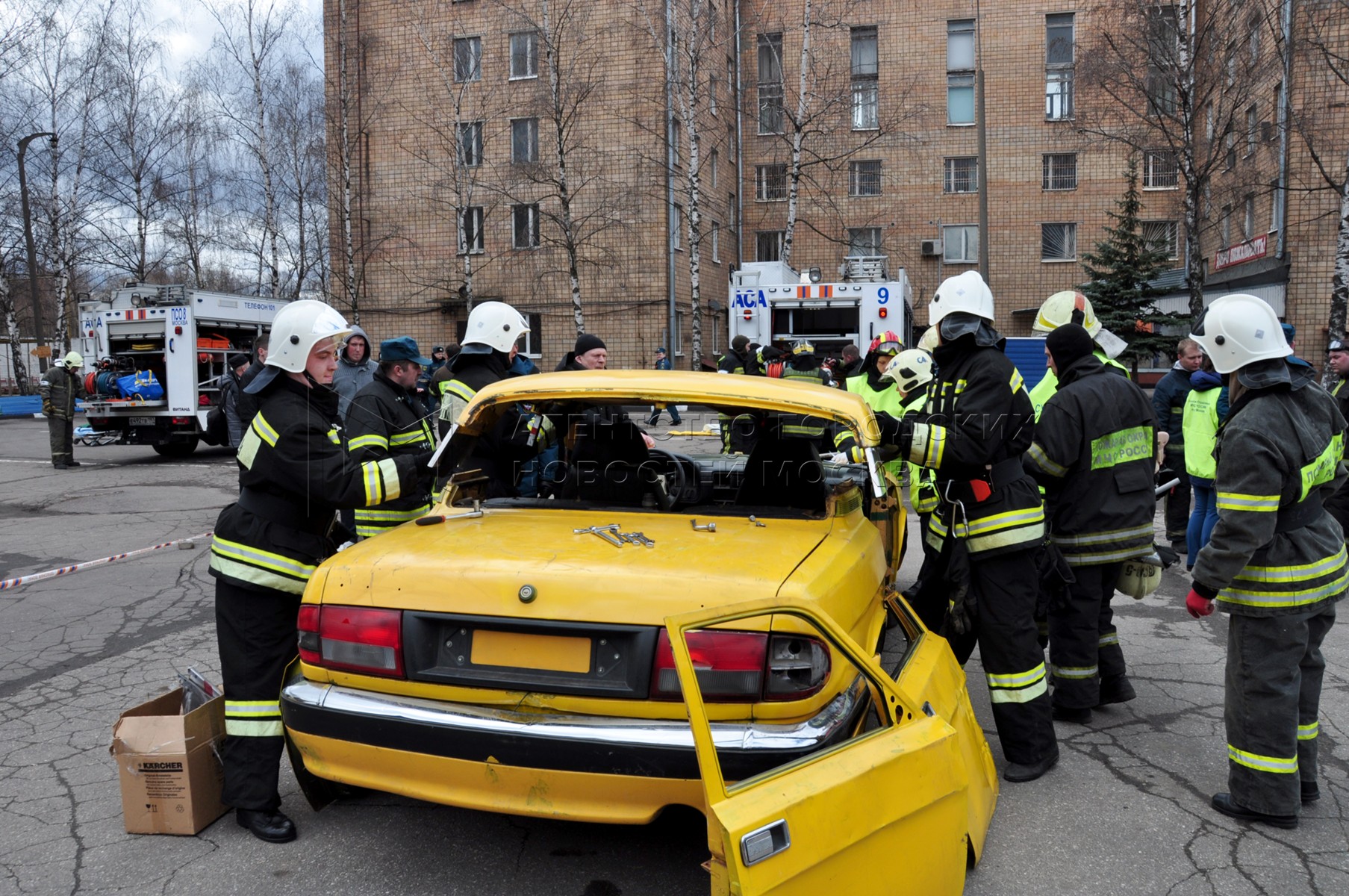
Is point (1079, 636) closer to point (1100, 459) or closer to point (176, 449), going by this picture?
point (1100, 459)

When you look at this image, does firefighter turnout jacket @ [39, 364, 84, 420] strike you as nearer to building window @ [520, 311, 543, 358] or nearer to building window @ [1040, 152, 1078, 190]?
building window @ [520, 311, 543, 358]

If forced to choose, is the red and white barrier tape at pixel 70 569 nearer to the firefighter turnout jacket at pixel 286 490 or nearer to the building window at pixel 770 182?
the firefighter turnout jacket at pixel 286 490

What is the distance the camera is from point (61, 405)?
559 inches

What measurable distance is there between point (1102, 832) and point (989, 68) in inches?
1152

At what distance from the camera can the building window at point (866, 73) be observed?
28688 millimetres

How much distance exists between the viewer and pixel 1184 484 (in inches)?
340

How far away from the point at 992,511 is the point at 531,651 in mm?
1956

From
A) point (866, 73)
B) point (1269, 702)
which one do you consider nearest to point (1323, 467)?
point (1269, 702)

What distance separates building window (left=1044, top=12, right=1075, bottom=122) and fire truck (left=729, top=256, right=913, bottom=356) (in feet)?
53.6

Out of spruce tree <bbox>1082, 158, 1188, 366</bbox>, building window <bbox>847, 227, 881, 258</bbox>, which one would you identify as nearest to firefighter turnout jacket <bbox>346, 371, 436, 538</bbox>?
spruce tree <bbox>1082, 158, 1188, 366</bbox>

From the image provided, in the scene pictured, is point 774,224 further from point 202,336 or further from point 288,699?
point 288,699

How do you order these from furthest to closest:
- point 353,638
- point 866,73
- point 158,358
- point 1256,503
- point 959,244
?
point 959,244
point 866,73
point 158,358
point 1256,503
point 353,638

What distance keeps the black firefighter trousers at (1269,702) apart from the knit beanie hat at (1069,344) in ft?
4.33

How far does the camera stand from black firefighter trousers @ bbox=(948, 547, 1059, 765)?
12.2 ft
